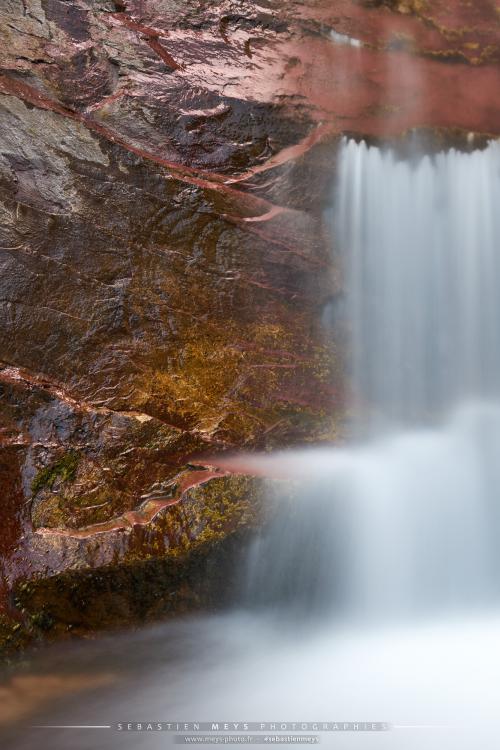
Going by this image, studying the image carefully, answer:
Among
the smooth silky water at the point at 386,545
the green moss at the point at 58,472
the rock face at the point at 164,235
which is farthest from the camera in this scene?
the rock face at the point at 164,235

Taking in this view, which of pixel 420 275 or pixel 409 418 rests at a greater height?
pixel 420 275

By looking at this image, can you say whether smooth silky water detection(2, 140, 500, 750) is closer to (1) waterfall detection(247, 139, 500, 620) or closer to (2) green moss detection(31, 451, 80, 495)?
(1) waterfall detection(247, 139, 500, 620)

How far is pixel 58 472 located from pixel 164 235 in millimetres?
→ 2540

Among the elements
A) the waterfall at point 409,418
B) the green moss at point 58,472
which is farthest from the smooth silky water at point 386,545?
the green moss at point 58,472

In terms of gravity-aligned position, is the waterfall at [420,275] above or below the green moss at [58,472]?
above

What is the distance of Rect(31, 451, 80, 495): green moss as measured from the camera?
539cm

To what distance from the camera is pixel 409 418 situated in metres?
6.81

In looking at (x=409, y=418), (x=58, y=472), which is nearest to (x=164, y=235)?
(x=58, y=472)

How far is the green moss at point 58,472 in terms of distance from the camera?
212 inches

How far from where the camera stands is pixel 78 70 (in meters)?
6.12

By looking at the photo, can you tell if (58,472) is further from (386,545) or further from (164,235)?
(386,545)

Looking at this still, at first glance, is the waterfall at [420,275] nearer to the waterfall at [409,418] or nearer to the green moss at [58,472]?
the waterfall at [409,418]

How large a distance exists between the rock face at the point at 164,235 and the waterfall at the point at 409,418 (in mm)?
435

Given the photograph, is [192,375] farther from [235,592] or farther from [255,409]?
[235,592]
